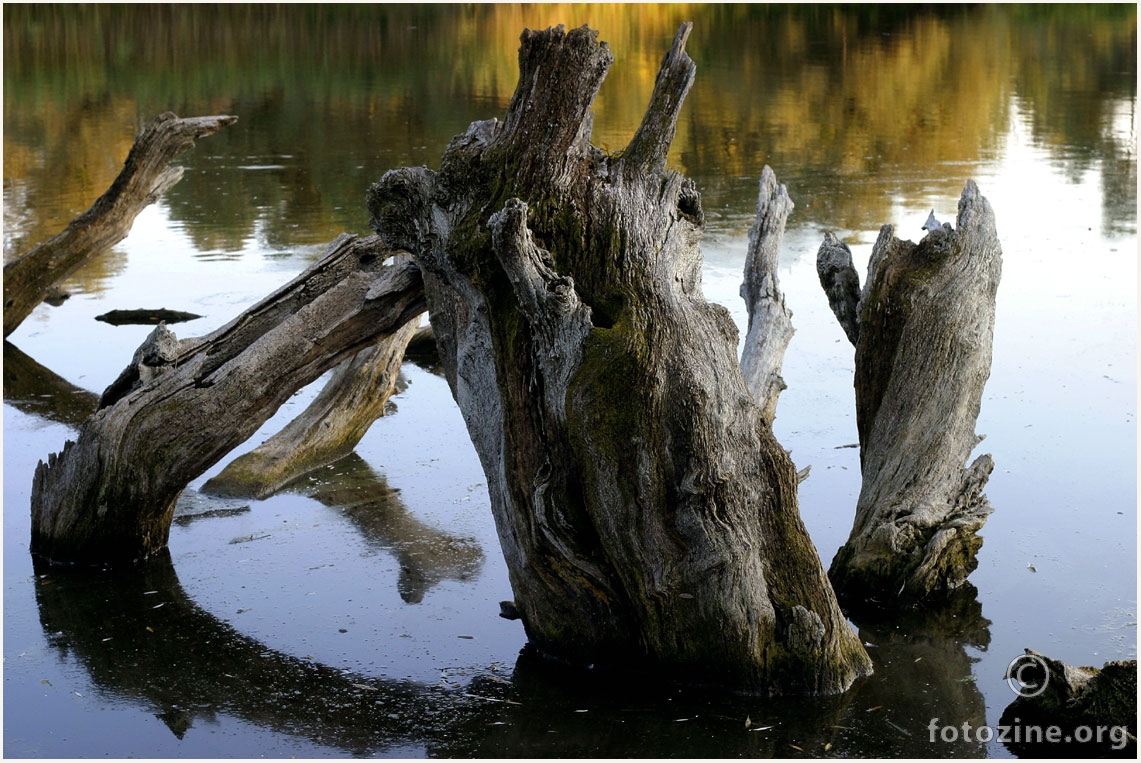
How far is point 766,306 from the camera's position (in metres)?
7.13

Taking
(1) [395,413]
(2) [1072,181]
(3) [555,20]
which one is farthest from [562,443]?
(3) [555,20]

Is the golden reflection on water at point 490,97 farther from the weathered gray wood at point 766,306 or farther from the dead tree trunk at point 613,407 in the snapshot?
the dead tree trunk at point 613,407

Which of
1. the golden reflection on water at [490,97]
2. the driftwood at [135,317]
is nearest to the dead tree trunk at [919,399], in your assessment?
the driftwood at [135,317]

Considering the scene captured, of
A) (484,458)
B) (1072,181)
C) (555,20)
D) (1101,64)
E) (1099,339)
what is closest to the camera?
(484,458)

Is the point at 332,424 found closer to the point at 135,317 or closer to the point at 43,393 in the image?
the point at 43,393

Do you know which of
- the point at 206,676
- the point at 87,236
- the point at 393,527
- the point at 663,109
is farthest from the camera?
the point at 87,236

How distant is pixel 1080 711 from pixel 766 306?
324 centimetres

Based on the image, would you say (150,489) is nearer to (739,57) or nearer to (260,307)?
(260,307)

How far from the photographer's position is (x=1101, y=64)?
91.5 feet

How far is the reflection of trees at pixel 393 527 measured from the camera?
19.9 feet

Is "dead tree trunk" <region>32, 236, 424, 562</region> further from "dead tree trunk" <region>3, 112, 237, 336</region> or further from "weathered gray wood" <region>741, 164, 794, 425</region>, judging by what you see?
"dead tree trunk" <region>3, 112, 237, 336</region>

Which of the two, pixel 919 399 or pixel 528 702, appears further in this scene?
pixel 919 399

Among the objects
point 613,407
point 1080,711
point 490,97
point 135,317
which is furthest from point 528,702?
point 490,97

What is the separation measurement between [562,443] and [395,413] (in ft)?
13.4
